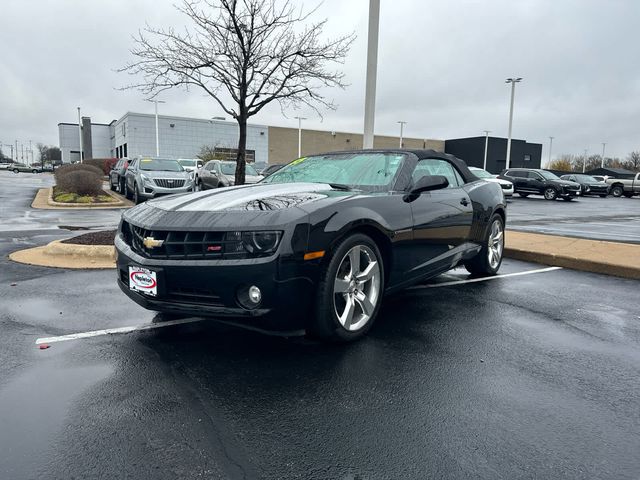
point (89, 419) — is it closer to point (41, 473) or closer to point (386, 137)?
point (41, 473)

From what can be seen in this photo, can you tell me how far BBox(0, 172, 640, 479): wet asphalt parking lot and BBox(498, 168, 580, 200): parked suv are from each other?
2473 cm

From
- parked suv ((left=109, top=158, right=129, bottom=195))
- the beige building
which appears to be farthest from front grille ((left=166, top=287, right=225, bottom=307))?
the beige building

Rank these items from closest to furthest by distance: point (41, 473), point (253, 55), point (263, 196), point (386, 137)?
point (41, 473) < point (263, 196) < point (253, 55) < point (386, 137)

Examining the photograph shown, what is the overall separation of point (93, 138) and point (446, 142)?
5354 centimetres

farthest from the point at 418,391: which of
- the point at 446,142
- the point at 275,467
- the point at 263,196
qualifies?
the point at 446,142

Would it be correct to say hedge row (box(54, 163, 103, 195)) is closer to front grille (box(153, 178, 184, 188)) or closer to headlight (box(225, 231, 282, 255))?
front grille (box(153, 178, 184, 188))

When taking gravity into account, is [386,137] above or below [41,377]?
above

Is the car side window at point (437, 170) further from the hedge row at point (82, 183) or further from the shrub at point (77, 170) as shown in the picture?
the shrub at point (77, 170)

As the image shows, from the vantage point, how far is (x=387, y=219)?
387 cm

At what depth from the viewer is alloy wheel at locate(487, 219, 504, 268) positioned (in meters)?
A: 6.05

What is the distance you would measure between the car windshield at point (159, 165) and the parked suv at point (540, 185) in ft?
67.0

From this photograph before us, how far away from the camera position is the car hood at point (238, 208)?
3.18 meters

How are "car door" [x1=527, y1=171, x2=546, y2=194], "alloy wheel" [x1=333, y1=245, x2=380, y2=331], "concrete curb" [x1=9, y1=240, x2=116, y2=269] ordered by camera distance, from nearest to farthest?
1. "alloy wheel" [x1=333, y1=245, x2=380, y2=331]
2. "concrete curb" [x1=9, y1=240, x2=116, y2=269]
3. "car door" [x1=527, y1=171, x2=546, y2=194]

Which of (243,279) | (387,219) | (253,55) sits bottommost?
(243,279)
